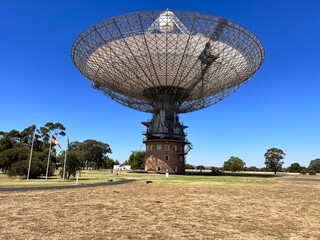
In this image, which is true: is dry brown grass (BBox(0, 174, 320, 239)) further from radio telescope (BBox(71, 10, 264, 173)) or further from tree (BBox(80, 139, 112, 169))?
tree (BBox(80, 139, 112, 169))

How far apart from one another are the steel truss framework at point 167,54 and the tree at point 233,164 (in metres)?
75.8

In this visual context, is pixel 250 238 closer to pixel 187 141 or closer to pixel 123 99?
pixel 123 99

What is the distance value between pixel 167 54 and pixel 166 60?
5.57ft

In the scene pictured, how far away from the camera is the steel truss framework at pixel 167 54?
47000mm

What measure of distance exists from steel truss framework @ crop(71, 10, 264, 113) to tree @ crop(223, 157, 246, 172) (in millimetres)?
75809

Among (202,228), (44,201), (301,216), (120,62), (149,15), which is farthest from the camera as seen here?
(120,62)

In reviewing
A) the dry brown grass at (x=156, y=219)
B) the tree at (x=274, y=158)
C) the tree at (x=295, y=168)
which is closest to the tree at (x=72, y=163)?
the dry brown grass at (x=156, y=219)

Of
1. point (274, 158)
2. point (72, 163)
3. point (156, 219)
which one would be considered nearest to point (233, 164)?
point (274, 158)

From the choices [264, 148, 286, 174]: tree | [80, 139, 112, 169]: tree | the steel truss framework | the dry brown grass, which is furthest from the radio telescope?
[80, 139, 112, 169]: tree

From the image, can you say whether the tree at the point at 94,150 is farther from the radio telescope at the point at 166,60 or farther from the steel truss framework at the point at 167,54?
the steel truss framework at the point at 167,54

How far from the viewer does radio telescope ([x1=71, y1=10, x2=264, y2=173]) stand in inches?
1860

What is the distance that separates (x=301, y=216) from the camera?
15.9 m

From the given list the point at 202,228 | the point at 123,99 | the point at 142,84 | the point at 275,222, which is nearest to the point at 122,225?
the point at 202,228

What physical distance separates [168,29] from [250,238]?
41.3 metres
